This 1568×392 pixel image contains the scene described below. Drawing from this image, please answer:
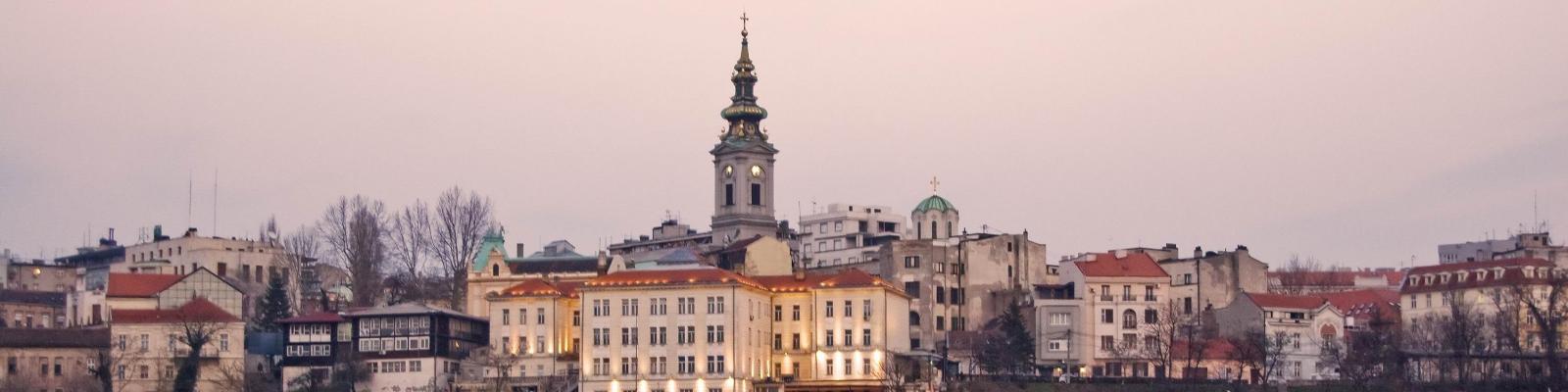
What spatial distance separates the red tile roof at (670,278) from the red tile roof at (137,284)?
29115 mm

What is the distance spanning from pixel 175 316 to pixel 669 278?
26813mm

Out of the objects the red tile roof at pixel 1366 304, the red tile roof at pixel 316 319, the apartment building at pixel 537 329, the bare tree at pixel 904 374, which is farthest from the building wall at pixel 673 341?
the red tile roof at pixel 1366 304

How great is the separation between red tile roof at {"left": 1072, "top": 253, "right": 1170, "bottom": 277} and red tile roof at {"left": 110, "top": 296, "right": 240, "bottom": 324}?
4481 centimetres

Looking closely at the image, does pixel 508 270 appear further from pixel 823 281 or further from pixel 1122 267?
pixel 1122 267

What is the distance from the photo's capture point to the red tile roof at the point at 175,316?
4830 inches

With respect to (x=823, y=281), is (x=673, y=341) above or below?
below

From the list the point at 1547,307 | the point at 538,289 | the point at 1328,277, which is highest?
the point at 1328,277

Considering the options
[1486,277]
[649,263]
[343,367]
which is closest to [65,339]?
[343,367]

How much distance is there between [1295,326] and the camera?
12512cm

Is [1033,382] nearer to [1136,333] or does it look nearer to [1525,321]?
[1136,333]

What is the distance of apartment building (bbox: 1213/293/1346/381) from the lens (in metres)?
124

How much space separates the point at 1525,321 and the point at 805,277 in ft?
124

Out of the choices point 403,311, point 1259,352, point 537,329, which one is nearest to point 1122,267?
point 1259,352

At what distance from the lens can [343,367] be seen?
118 metres
